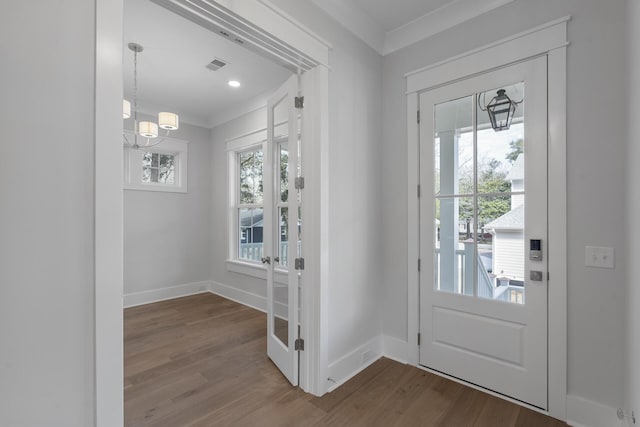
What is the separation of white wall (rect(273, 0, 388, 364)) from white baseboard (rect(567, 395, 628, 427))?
52.3 inches

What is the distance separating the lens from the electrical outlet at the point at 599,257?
65.8 inches

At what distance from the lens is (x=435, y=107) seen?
2.39 meters

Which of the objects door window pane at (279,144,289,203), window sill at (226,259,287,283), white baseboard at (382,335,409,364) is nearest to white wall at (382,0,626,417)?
white baseboard at (382,335,409,364)

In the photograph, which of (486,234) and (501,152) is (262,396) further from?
(501,152)

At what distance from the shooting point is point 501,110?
6.86ft

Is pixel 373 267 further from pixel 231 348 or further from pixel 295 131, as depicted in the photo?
pixel 231 348

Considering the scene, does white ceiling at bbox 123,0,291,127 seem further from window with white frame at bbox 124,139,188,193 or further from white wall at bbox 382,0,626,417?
white wall at bbox 382,0,626,417

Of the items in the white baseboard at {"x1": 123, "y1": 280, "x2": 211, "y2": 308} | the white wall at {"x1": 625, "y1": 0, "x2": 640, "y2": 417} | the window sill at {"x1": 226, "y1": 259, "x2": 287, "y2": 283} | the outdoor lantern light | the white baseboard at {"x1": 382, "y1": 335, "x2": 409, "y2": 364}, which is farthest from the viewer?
the white baseboard at {"x1": 123, "y1": 280, "x2": 211, "y2": 308}

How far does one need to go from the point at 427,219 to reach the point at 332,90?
1.25 metres

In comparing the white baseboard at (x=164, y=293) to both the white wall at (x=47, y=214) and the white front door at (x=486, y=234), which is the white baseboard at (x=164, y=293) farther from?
the white front door at (x=486, y=234)

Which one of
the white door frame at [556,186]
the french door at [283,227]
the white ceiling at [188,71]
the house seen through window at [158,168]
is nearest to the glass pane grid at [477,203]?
the white door frame at [556,186]

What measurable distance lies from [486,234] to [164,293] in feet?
14.3

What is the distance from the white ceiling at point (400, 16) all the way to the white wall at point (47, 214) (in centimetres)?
160

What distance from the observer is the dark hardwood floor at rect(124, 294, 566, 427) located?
184 centimetres
